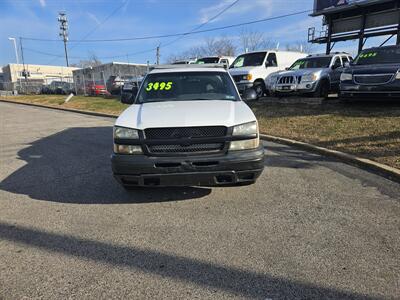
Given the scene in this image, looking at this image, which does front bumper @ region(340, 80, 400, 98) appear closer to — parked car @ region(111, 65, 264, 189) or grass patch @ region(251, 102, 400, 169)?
grass patch @ region(251, 102, 400, 169)

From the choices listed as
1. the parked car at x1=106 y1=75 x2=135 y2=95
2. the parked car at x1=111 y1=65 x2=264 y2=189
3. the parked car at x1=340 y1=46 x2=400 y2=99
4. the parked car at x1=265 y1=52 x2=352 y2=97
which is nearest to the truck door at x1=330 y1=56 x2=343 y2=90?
the parked car at x1=265 y1=52 x2=352 y2=97

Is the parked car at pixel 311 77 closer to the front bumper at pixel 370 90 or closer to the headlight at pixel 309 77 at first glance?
the headlight at pixel 309 77

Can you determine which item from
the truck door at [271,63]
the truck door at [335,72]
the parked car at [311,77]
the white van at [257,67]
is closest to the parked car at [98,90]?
the white van at [257,67]

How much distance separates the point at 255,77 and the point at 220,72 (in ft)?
26.7

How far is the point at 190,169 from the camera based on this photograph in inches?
145

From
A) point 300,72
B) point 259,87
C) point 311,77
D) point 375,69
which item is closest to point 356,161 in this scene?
point 375,69

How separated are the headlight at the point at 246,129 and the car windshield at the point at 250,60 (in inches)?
418

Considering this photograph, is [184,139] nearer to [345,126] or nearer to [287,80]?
[345,126]

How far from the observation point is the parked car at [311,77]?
10.9 m

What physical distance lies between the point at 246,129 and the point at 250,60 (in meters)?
11.0

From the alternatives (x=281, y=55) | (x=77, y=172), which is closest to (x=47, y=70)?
(x=281, y=55)

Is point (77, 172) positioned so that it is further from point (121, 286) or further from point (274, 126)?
point (274, 126)

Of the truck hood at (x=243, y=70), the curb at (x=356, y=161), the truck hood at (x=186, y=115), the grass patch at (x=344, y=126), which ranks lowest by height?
the curb at (x=356, y=161)

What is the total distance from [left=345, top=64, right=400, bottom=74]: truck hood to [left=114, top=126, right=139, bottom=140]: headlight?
287 inches
